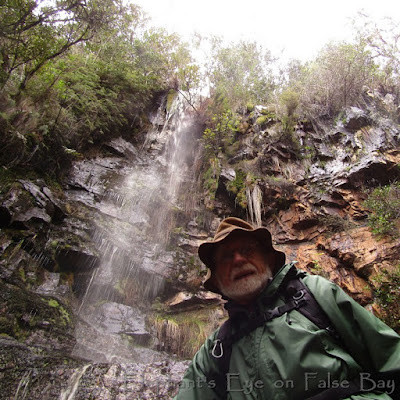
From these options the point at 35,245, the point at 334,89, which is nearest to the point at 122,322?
the point at 35,245

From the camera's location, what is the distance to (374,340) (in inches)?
55.1

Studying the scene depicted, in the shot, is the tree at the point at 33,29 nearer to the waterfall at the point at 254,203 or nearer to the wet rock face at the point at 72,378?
the wet rock face at the point at 72,378

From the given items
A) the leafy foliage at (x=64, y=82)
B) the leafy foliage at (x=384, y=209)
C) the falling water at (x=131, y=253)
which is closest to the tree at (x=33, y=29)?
the leafy foliage at (x=64, y=82)

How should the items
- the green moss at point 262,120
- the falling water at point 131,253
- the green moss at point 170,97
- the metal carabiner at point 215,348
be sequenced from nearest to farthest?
the metal carabiner at point 215,348 → the falling water at point 131,253 → the green moss at point 262,120 → the green moss at point 170,97

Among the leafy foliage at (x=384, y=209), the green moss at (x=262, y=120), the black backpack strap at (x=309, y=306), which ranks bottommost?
the black backpack strap at (x=309, y=306)

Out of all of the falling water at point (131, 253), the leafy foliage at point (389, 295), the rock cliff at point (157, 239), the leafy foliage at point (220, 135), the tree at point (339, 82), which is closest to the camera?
the rock cliff at point (157, 239)

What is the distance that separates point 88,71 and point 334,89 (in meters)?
10.4

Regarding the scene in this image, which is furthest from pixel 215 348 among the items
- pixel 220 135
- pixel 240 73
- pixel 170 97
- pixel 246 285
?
pixel 240 73

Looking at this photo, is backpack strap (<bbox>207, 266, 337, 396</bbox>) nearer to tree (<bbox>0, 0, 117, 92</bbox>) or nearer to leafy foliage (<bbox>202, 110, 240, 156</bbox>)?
tree (<bbox>0, 0, 117, 92</bbox>)

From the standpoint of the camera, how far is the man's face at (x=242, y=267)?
1900 millimetres

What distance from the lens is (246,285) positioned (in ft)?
6.22

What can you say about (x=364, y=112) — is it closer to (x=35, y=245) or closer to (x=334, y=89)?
(x=334, y=89)

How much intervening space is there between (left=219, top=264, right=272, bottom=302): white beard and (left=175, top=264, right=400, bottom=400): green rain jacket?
17 centimetres

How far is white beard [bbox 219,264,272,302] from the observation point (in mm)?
1877
